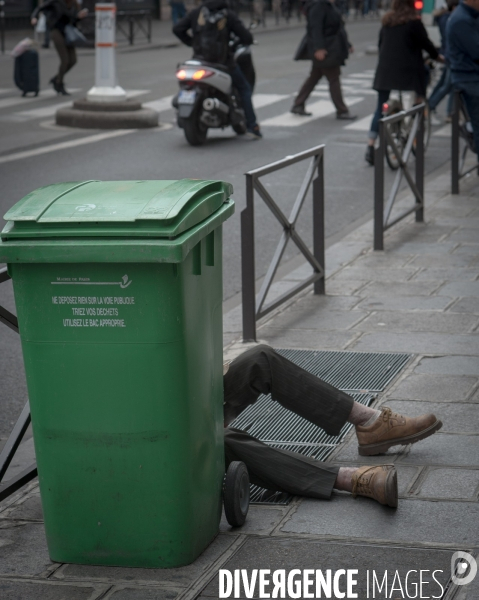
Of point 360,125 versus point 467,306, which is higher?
point 467,306

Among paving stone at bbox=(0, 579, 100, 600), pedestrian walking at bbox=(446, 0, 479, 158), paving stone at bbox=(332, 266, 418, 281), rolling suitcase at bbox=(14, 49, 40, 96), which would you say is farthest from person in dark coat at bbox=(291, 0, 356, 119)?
paving stone at bbox=(0, 579, 100, 600)

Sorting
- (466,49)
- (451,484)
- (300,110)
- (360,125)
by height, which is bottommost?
(360,125)

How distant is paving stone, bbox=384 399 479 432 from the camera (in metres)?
4.58

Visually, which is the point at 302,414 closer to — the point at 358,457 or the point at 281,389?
the point at 281,389

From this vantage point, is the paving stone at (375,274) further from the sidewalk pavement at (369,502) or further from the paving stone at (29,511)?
the paving stone at (29,511)

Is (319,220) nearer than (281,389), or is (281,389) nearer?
(281,389)

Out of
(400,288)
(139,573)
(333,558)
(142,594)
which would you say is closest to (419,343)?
(400,288)

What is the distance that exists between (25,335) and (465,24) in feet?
26.0

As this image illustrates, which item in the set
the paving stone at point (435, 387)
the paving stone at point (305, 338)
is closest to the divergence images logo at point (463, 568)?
the paving stone at point (435, 387)

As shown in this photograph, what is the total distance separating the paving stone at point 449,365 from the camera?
5.36 m

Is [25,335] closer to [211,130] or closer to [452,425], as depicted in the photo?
[452,425]

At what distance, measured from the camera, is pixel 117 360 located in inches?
127

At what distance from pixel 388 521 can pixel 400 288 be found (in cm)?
352

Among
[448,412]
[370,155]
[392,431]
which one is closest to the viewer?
[392,431]
